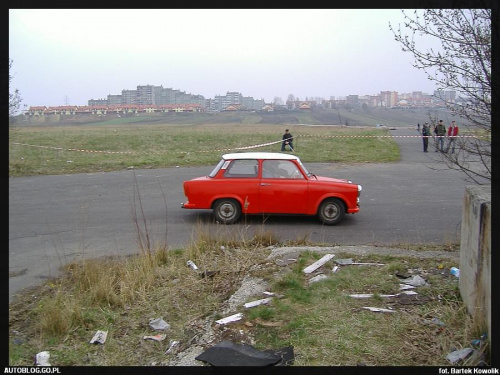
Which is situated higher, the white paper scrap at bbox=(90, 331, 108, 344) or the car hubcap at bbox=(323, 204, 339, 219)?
the car hubcap at bbox=(323, 204, 339, 219)

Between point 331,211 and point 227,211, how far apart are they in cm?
217

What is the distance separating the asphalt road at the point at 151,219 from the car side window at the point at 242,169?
1038mm

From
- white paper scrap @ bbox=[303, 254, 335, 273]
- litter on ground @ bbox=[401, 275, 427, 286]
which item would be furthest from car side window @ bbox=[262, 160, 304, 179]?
litter on ground @ bbox=[401, 275, 427, 286]

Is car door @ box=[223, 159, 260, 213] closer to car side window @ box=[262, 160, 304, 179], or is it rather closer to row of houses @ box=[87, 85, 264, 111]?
car side window @ box=[262, 160, 304, 179]

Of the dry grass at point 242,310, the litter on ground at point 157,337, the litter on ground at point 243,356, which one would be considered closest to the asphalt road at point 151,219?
the dry grass at point 242,310

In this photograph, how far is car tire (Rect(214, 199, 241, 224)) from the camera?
9.61 meters

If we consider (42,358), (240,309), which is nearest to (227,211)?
(240,309)

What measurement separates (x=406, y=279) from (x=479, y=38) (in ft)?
10.1

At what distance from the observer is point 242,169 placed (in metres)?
9.81

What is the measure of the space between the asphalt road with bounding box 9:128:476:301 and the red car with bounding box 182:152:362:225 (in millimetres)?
328

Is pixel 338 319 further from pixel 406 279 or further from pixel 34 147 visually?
pixel 34 147

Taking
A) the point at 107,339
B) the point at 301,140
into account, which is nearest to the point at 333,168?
the point at 301,140

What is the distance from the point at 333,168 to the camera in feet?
61.8

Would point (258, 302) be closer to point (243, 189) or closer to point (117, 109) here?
point (243, 189)
